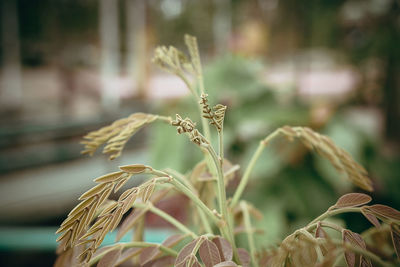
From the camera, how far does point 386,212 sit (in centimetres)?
21

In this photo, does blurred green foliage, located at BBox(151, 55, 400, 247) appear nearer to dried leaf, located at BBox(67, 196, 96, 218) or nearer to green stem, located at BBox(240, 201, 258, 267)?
green stem, located at BBox(240, 201, 258, 267)

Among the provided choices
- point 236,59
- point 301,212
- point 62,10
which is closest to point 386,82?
point 236,59

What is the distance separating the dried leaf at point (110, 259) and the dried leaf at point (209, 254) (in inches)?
2.7

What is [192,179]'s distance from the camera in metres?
0.30

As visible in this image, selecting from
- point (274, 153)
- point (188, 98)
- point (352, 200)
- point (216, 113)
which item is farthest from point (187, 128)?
point (188, 98)

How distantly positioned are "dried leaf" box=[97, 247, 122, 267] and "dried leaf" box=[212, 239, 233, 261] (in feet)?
0.24

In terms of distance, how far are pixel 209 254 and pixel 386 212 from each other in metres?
0.12

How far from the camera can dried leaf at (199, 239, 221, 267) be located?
213 millimetres

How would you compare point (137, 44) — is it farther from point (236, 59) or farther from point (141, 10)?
point (236, 59)

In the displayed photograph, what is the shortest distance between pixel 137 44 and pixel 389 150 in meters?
2.90

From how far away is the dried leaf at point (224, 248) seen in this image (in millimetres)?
224

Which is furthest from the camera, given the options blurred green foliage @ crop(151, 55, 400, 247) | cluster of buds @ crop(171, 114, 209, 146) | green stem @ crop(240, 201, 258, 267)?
blurred green foliage @ crop(151, 55, 400, 247)

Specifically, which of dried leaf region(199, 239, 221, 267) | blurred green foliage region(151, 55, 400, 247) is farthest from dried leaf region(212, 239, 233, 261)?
blurred green foliage region(151, 55, 400, 247)

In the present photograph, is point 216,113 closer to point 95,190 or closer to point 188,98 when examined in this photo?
point 95,190
